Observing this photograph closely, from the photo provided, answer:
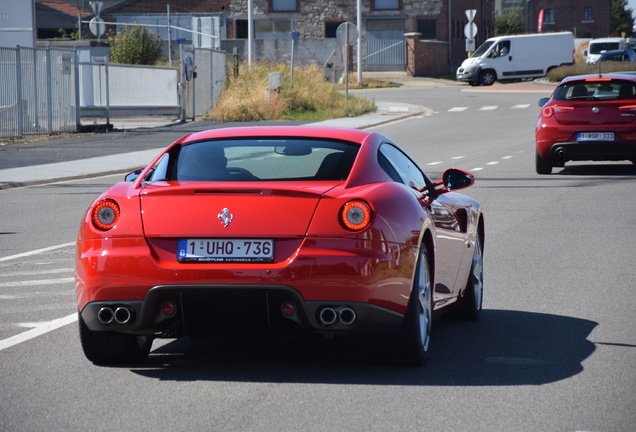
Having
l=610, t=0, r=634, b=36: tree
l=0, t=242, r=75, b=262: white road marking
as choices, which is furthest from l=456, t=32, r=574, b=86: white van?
l=610, t=0, r=634, b=36: tree

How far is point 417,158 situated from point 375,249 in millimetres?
18192

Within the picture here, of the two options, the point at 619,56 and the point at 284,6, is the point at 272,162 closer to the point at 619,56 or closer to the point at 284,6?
the point at 619,56

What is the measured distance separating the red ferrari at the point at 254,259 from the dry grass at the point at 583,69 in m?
49.5

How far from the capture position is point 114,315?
614 cm

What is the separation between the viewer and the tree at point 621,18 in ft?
436

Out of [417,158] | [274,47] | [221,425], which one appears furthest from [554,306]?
[274,47]

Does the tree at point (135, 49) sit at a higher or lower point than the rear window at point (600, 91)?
higher

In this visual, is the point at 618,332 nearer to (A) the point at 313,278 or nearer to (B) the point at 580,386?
(B) the point at 580,386

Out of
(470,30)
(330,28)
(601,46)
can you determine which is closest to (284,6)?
(330,28)

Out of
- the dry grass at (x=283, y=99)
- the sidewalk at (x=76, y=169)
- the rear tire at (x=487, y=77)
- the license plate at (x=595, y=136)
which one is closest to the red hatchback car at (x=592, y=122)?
the license plate at (x=595, y=136)

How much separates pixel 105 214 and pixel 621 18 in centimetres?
13807

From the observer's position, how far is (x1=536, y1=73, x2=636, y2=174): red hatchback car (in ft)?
64.0

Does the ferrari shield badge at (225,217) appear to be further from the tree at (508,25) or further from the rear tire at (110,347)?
the tree at (508,25)

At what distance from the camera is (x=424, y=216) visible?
6.65 meters
